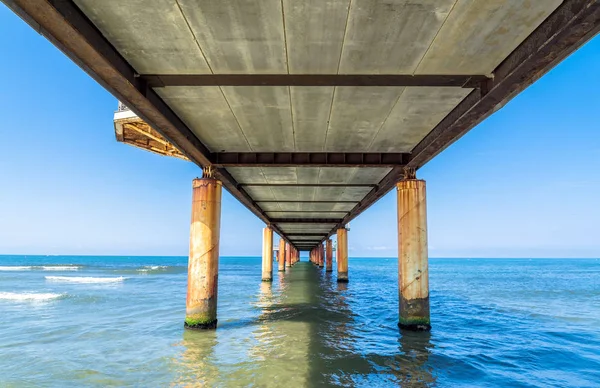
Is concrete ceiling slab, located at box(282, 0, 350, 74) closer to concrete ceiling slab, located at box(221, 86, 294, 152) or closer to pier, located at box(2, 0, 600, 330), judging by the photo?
pier, located at box(2, 0, 600, 330)

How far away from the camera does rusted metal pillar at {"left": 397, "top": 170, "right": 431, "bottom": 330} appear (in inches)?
452

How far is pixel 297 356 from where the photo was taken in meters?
9.01

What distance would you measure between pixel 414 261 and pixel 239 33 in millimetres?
8503

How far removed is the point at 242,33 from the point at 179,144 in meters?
5.39

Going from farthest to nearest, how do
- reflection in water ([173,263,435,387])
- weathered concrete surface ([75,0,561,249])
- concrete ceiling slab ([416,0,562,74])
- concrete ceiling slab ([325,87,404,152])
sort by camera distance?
concrete ceiling slab ([325,87,404,152]) → reflection in water ([173,263,435,387]) → weathered concrete surface ([75,0,561,249]) → concrete ceiling slab ([416,0,562,74])

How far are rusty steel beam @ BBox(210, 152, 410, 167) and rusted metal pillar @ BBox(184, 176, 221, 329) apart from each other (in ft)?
5.43

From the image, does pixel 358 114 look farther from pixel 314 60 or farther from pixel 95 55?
pixel 95 55

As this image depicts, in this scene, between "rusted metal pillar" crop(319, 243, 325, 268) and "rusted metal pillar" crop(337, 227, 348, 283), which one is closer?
"rusted metal pillar" crop(337, 227, 348, 283)

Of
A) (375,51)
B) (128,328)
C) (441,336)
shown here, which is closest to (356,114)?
(375,51)

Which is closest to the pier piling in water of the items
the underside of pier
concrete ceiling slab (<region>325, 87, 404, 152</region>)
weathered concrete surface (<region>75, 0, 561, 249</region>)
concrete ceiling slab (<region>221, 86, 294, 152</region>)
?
concrete ceiling slab (<region>221, 86, 294, 152</region>)

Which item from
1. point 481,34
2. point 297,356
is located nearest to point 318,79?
point 481,34

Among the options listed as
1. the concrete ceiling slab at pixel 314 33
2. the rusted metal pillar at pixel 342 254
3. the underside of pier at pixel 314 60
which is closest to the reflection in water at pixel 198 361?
the underside of pier at pixel 314 60

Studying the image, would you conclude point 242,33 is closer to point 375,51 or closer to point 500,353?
point 375,51

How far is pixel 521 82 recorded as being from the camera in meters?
6.43
